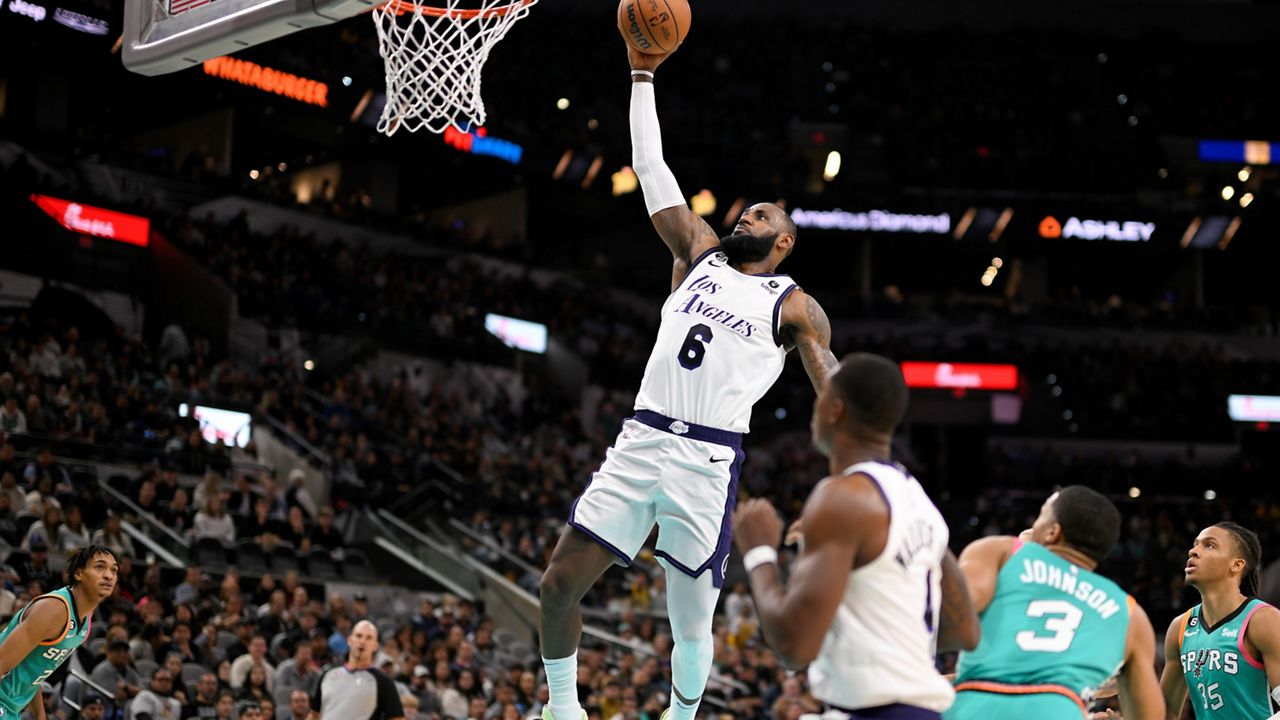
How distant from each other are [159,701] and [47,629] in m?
4.99

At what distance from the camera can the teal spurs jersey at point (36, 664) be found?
7797mm

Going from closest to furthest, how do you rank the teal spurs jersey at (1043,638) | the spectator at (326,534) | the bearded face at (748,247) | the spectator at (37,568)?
the teal spurs jersey at (1043,638) < the bearded face at (748,247) < the spectator at (37,568) < the spectator at (326,534)

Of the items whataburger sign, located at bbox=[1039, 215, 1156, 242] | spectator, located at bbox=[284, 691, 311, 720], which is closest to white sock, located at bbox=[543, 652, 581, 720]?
spectator, located at bbox=[284, 691, 311, 720]

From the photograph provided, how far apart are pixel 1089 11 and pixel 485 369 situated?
2252 centimetres

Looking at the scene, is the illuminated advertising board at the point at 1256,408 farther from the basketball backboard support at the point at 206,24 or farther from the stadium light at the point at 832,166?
the basketball backboard support at the point at 206,24

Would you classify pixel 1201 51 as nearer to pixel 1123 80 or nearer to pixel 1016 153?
pixel 1123 80

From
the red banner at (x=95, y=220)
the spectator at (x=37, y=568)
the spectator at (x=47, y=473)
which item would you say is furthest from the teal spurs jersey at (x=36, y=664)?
the red banner at (x=95, y=220)

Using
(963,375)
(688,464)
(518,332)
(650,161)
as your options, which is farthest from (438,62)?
(963,375)

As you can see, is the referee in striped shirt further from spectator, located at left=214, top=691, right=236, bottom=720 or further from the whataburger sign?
the whataburger sign

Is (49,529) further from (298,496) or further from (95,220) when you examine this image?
(95,220)

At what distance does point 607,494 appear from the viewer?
20.7ft

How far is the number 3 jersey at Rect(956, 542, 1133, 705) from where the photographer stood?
15.3ft

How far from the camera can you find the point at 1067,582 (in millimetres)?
4676

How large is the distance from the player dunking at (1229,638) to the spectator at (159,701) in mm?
9000
